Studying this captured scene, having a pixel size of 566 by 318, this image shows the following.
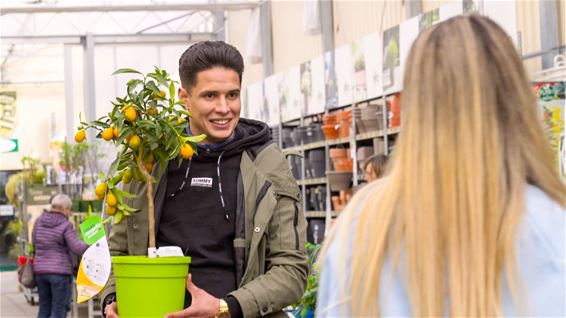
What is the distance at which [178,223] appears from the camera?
8.59 ft

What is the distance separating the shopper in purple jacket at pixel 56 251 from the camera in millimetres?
10680

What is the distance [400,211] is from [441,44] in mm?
247

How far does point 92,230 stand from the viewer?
2.53 m

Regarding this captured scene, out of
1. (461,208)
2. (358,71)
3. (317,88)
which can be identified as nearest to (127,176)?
(461,208)

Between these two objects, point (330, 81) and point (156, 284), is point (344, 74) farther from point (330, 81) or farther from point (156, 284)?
point (156, 284)

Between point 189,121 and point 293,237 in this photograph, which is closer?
point 293,237

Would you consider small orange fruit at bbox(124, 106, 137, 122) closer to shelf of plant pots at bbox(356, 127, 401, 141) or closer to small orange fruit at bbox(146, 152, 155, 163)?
small orange fruit at bbox(146, 152, 155, 163)

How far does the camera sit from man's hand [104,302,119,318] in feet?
8.28

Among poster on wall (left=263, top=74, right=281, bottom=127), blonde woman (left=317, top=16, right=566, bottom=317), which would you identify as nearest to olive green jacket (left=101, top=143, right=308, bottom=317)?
blonde woman (left=317, top=16, right=566, bottom=317)

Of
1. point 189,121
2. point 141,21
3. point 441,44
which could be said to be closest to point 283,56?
point 141,21

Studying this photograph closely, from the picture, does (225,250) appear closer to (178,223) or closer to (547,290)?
(178,223)

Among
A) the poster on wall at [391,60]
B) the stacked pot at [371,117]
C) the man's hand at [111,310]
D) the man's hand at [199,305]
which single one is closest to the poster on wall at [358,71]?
the stacked pot at [371,117]

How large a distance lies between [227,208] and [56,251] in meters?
8.43

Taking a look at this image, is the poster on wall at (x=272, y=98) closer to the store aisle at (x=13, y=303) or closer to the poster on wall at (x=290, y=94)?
the poster on wall at (x=290, y=94)
